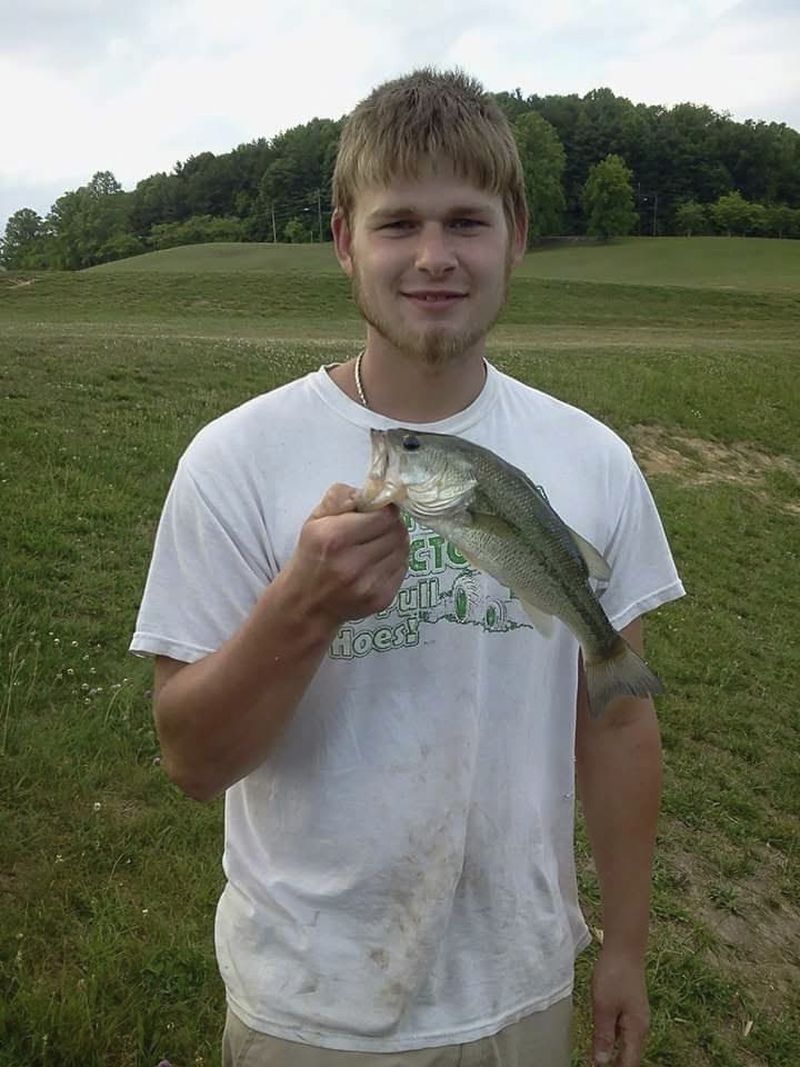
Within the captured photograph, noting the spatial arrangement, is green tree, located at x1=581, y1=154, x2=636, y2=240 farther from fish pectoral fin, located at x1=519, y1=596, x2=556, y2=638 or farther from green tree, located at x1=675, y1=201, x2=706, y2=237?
fish pectoral fin, located at x1=519, y1=596, x2=556, y2=638

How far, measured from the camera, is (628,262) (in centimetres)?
6100

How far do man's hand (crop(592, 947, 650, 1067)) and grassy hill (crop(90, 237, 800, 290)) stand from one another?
4829 centimetres

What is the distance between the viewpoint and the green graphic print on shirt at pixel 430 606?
1987mm

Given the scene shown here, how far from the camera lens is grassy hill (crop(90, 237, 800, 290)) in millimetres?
51750

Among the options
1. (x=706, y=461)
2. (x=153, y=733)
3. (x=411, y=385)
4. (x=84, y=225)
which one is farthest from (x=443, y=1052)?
(x=84, y=225)

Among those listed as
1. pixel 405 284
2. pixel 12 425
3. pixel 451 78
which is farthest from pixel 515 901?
pixel 12 425

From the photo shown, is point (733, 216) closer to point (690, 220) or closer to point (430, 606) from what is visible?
point (690, 220)

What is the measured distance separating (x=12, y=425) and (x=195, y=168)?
110718 millimetres

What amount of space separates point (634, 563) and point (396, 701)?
69cm

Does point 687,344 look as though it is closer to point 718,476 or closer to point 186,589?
point 718,476

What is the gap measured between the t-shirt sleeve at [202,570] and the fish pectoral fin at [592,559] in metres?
0.65

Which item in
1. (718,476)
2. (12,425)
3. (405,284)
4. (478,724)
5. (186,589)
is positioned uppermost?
(405,284)

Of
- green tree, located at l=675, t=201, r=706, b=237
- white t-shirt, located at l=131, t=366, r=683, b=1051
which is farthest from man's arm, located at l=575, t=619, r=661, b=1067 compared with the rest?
green tree, located at l=675, t=201, r=706, b=237

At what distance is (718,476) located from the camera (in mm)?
13516
